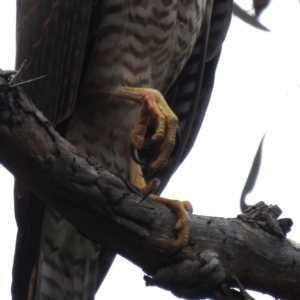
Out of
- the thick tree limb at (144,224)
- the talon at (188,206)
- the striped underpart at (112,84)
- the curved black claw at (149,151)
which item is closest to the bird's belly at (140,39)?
the striped underpart at (112,84)

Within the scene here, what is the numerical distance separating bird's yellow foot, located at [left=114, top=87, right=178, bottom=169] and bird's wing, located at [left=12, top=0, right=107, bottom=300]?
25 cm

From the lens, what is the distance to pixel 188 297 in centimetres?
261

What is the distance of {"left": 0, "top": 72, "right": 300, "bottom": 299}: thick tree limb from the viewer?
2.26 meters

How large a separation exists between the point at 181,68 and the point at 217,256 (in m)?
1.29

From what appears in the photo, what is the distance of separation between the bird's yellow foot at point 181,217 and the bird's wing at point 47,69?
59 cm

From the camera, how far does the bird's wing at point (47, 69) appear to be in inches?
120

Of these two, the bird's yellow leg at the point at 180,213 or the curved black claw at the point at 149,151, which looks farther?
the curved black claw at the point at 149,151

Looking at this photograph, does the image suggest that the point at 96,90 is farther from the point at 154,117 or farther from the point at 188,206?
the point at 188,206

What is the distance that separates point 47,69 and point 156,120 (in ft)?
1.73

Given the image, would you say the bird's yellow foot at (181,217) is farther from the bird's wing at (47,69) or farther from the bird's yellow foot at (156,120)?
the bird's wing at (47,69)

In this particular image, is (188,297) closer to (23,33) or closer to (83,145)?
(83,145)

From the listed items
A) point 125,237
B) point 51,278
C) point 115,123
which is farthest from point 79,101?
point 125,237

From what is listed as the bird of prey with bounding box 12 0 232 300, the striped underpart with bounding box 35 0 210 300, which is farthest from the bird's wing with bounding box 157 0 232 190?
the striped underpart with bounding box 35 0 210 300

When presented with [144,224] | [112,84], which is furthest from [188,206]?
[112,84]
